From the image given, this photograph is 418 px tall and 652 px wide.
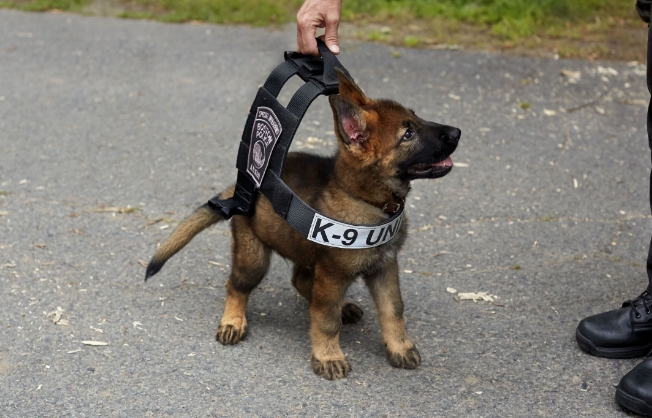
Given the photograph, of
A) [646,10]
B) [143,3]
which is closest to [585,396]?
[646,10]

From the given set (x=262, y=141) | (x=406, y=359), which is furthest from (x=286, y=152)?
(x=406, y=359)

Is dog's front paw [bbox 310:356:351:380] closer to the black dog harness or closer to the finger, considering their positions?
the black dog harness

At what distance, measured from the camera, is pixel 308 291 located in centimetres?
409

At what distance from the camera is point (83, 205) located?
520 centimetres

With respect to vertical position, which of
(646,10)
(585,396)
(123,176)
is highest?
(646,10)

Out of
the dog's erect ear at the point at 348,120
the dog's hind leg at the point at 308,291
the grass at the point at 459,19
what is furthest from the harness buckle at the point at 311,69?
the grass at the point at 459,19

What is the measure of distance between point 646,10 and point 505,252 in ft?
5.38

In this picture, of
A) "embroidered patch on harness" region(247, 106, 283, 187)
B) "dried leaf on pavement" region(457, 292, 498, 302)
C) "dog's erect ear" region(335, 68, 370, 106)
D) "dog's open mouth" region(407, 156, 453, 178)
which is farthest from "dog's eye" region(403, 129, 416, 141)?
"dried leaf on pavement" region(457, 292, 498, 302)

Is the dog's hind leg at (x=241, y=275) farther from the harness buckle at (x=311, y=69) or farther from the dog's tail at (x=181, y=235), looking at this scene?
the harness buckle at (x=311, y=69)

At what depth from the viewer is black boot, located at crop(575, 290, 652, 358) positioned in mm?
3801

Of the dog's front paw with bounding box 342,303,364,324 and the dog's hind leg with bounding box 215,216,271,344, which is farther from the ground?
the dog's hind leg with bounding box 215,216,271,344

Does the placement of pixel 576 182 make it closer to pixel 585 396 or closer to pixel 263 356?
pixel 585 396

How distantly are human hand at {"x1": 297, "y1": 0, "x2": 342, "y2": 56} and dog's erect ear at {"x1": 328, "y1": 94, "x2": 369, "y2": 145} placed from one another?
0.43 meters

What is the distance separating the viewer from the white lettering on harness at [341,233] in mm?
3430
